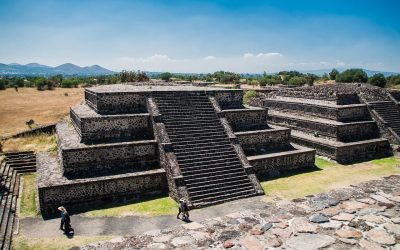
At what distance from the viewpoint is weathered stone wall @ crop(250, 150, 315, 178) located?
16719 mm

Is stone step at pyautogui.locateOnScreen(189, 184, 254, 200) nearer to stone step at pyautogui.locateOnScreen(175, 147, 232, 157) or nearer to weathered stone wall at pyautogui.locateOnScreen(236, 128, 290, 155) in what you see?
stone step at pyautogui.locateOnScreen(175, 147, 232, 157)

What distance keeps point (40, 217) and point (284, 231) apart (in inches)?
354

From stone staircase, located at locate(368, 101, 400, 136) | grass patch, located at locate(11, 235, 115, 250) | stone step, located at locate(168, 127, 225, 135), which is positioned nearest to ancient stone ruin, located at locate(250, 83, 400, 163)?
stone staircase, located at locate(368, 101, 400, 136)

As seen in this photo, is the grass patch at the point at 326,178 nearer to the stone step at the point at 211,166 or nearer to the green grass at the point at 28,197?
the stone step at the point at 211,166

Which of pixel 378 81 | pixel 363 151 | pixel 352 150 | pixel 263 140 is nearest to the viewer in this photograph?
pixel 263 140

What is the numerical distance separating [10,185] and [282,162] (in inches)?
516

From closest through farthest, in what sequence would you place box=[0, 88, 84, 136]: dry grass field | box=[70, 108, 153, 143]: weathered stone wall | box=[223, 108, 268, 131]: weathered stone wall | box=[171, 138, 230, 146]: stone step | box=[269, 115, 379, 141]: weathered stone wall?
box=[70, 108, 153, 143]: weathered stone wall, box=[171, 138, 230, 146]: stone step, box=[223, 108, 268, 131]: weathered stone wall, box=[269, 115, 379, 141]: weathered stone wall, box=[0, 88, 84, 136]: dry grass field

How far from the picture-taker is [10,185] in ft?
47.7

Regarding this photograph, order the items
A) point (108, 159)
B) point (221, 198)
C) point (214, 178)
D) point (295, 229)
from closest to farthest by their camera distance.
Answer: point (295, 229) → point (221, 198) → point (108, 159) → point (214, 178)

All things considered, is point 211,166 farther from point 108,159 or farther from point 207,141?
point 108,159

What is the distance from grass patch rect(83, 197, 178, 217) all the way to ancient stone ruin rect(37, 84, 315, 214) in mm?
528

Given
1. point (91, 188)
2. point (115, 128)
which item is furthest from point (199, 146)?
point (91, 188)

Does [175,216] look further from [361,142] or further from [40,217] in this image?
[361,142]

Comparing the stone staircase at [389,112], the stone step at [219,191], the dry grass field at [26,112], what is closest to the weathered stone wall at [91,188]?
the stone step at [219,191]
